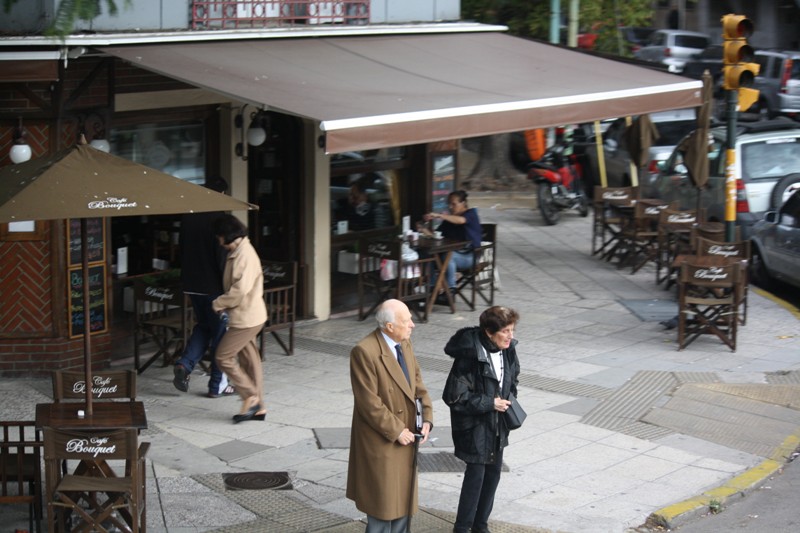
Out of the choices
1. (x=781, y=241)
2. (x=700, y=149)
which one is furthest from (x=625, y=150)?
(x=700, y=149)

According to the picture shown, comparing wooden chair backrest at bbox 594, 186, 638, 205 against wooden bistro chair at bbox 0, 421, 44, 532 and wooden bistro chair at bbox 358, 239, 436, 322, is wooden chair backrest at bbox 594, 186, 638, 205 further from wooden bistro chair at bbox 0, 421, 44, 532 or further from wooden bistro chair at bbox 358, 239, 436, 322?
wooden bistro chair at bbox 0, 421, 44, 532

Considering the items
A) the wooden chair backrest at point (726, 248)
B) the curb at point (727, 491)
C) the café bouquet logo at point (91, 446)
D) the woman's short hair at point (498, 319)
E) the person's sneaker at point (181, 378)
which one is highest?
the woman's short hair at point (498, 319)

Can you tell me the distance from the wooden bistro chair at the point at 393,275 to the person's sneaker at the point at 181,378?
345 centimetres

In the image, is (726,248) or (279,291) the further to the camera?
(726,248)

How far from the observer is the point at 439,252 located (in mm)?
13648

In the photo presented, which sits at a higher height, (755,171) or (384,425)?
(755,171)

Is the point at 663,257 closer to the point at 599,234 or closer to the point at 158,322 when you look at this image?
→ the point at 599,234

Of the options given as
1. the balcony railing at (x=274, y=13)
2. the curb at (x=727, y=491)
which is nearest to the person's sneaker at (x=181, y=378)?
the balcony railing at (x=274, y=13)

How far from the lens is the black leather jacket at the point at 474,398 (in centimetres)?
700

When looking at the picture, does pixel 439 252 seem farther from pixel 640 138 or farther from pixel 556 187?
pixel 556 187

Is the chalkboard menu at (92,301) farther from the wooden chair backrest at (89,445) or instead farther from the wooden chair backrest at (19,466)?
the wooden chair backrest at (89,445)

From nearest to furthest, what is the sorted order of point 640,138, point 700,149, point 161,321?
point 161,321, point 700,149, point 640,138

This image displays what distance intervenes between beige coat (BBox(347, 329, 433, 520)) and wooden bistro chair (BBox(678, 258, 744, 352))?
6.30 meters

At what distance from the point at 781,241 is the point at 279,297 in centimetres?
677
